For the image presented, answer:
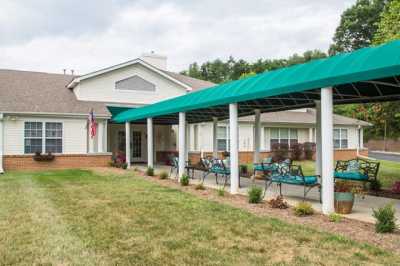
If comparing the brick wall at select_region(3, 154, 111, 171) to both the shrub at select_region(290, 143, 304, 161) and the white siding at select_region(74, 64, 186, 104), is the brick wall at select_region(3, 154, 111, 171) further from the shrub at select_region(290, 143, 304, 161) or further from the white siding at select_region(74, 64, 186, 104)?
the shrub at select_region(290, 143, 304, 161)

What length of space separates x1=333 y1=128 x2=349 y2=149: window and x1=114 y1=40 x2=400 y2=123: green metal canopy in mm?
17170

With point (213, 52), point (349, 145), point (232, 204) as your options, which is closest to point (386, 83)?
point (232, 204)

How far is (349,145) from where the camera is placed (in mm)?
31672

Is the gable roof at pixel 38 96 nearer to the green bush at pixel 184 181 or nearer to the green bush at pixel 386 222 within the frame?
the green bush at pixel 184 181

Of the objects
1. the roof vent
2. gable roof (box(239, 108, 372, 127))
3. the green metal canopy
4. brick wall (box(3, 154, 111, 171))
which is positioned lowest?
brick wall (box(3, 154, 111, 171))

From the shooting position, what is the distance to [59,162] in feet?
69.4

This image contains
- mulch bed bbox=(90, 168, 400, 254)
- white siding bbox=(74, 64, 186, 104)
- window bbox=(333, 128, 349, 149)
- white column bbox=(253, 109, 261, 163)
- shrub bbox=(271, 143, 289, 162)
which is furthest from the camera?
window bbox=(333, 128, 349, 149)

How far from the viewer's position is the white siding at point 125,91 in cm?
2389

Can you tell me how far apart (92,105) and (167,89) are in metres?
5.26

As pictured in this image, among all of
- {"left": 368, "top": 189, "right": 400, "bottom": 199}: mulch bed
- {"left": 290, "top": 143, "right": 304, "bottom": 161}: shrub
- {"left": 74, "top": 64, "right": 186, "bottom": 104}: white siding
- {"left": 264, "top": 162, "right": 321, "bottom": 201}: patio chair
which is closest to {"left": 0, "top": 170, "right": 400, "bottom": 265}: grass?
{"left": 264, "top": 162, "right": 321, "bottom": 201}: patio chair

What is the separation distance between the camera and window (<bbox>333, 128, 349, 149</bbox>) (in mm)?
30906

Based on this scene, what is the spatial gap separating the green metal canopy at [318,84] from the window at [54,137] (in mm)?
8239

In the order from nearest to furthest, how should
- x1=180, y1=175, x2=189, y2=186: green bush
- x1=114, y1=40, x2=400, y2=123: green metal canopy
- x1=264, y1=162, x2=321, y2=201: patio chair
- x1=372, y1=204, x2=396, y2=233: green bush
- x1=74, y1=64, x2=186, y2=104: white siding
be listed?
1. x1=372, y1=204, x2=396, y2=233: green bush
2. x1=114, y1=40, x2=400, y2=123: green metal canopy
3. x1=264, y1=162, x2=321, y2=201: patio chair
4. x1=180, y1=175, x2=189, y2=186: green bush
5. x1=74, y1=64, x2=186, y2=104: white siding

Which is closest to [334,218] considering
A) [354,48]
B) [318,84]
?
[318,84]
